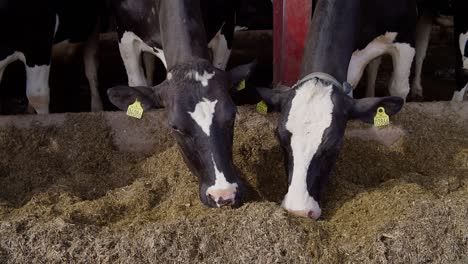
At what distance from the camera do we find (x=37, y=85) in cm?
689

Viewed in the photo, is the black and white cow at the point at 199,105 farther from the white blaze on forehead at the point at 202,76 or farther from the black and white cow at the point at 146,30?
the black and white cow at the point at 146,30

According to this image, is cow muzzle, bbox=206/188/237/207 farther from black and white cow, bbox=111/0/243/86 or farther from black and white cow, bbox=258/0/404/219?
black and white cow, bbox=111/0/243/86

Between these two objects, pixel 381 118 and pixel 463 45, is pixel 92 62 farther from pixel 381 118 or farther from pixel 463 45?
pixel 463 45

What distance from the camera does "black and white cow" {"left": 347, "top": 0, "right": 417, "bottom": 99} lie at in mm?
6461

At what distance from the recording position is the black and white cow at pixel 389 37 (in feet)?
21.2

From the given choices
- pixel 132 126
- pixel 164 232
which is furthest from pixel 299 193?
pixel 132 126

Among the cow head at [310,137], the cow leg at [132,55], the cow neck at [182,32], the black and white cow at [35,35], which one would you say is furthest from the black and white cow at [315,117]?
the black and white cow at [35,35]

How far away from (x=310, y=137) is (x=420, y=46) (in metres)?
4.65

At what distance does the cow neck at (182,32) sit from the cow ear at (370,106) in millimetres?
1328

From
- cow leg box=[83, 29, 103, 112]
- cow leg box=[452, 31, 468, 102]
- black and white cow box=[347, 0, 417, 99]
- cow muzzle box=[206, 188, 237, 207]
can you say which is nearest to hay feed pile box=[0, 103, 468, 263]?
cow muzzle box=[206, 188, 237, 207]

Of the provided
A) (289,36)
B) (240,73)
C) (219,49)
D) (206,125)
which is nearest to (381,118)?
(240,73)

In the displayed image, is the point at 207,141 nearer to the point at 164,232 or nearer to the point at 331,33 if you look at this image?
the point at 164,232

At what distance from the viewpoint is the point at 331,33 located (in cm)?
557

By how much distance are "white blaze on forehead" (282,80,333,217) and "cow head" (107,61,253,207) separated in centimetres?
43
